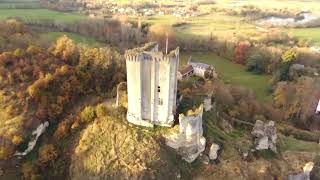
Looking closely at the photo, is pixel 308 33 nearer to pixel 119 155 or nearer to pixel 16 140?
pixel 119 155

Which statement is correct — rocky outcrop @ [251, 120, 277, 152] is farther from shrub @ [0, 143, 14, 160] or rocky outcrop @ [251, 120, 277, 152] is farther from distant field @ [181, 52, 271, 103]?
shrub @ [0, 143, 14, 160]

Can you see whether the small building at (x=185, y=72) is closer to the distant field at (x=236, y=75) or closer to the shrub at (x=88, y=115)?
the distant field at (x=236, y=75)

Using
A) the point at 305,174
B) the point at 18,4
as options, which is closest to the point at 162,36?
the point at 18,4

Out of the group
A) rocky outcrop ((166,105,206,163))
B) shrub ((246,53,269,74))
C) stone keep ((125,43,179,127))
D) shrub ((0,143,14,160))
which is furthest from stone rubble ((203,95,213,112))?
shrub ((246,53,269,74))

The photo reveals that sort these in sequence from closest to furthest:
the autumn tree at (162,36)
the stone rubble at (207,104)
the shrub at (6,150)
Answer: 1. the shrub at (6,150)
2. the stone rubble at (207,104)
3. the autumn tree at (162,36)

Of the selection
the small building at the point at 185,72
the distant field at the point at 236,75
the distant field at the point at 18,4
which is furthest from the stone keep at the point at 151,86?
the distant field at the point at 18,4
